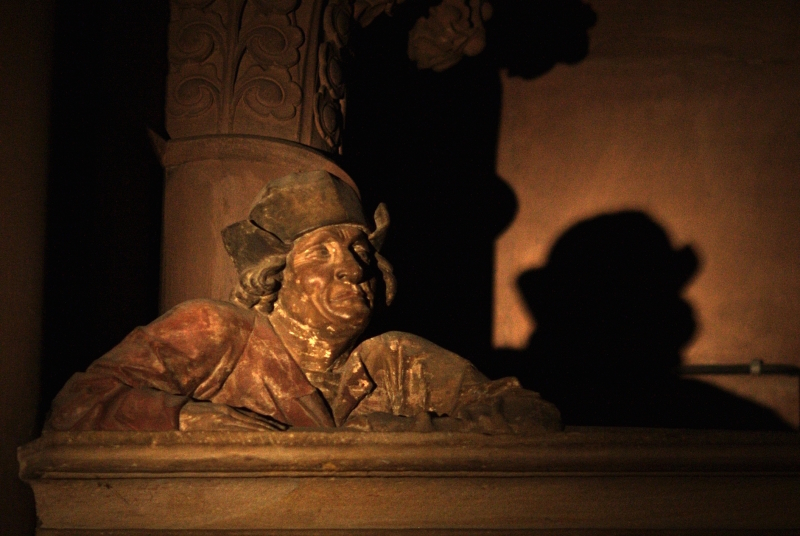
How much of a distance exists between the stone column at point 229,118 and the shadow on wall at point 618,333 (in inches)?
49.4

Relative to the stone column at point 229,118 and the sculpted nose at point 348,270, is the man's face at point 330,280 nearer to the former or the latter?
the sculpted nose at point 348,270

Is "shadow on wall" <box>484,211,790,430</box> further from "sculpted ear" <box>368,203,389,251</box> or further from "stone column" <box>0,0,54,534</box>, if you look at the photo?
"stone column" <box>0,0,54,534</box>

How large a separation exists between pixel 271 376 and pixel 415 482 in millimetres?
460

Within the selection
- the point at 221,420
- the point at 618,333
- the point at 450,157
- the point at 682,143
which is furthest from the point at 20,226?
the point at 682,143

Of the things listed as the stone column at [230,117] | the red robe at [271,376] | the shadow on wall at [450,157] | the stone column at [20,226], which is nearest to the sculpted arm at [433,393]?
the red robe at [271,376]

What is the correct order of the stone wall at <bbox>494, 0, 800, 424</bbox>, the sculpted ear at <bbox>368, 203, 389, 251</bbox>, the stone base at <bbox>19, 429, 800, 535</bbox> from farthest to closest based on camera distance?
the stone wall at <bbox>494, 0, 800, 424</bbox>
the sculpted ear at <bbox>368, 203, 389, 251</bbox>
the stone base at <bbox>19, 429, 800, 535</bbox>

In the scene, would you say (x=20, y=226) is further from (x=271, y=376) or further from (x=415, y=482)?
(x=415, y=482)

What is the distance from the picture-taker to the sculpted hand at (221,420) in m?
2.89

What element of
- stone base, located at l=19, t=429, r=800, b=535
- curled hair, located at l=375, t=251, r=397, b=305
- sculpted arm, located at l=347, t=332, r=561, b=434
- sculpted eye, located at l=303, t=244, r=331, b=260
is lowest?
stone base, located at l=19, t=429, r=800, b=535

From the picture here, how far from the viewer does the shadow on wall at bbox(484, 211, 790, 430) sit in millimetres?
4656

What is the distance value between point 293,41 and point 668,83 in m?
1.59

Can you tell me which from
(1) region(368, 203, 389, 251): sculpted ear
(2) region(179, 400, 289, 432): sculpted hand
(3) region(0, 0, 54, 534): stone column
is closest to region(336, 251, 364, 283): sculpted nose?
(1) region(368, 203, 389, 251): sculpted ear

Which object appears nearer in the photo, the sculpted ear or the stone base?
the stone base

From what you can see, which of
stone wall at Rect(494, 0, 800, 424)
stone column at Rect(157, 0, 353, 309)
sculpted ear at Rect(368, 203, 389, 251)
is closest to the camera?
sculpted ear at Rect(368, 203, 389, 251)
